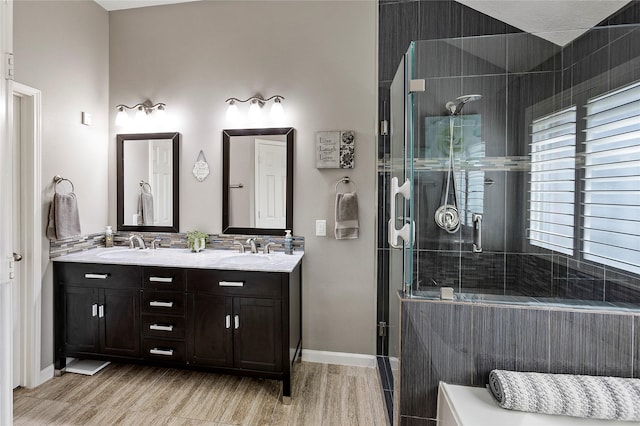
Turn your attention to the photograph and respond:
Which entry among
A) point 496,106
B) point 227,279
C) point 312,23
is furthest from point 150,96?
point 496,106

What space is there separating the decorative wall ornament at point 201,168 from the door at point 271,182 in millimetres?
467

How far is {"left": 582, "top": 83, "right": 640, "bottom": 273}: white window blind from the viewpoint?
1.57 metres

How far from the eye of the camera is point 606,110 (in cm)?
168

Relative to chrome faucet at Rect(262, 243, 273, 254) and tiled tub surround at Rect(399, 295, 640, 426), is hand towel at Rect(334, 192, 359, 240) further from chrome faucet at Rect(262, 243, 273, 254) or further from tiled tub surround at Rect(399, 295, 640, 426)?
tiled tub surround at Rect(399, 295, 640, 426)

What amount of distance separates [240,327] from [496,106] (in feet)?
7.03

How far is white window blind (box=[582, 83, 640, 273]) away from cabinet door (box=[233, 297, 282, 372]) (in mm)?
1915

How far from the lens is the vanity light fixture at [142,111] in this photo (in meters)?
2.78

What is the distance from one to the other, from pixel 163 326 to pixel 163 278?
343 millimetres

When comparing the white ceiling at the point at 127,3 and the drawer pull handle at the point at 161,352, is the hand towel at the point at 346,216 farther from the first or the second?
the white ceiling at the point at 127,3

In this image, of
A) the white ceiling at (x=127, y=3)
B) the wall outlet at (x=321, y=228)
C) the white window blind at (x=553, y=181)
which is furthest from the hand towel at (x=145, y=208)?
the white window blind at (x=553, y=181)

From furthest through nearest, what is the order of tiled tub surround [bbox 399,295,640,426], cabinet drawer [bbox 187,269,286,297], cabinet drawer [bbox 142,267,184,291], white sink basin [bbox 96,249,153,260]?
1. white sink basin [bbox 96,249,153,260]
2. cabinet drawer [bbox 142,267,184,291]
3. cabinet drawer [bbox 187,269,286,297]
4. tiled tub surround [bbox 399,295,640,426]

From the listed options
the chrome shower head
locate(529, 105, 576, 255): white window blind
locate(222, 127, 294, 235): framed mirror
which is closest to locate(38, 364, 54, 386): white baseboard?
locate(222, 127, 294, 235): framed mirror

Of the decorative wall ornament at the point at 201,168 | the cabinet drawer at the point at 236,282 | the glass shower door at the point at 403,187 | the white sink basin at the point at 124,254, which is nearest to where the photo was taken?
the glass shower door at the point at 403,187

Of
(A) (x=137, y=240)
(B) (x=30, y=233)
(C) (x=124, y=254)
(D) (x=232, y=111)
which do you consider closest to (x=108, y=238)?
(A) (x=137, y=240)
